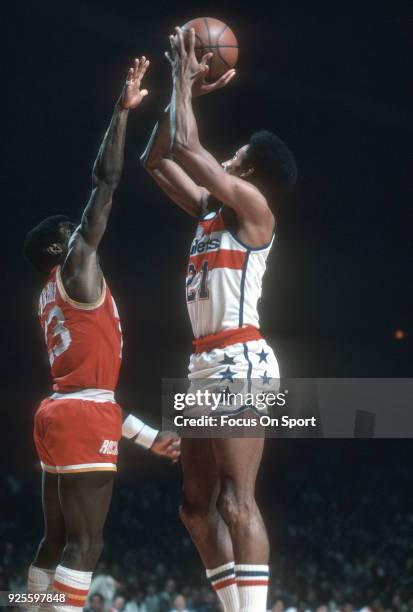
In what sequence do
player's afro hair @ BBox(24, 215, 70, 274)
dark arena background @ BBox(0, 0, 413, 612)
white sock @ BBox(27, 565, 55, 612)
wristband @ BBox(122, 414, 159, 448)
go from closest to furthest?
white sock @ BBox(27, 565, 55, 612)
wristband @ BBox(122, 414, 159, 448)
player's afro hair @ BBox(24, 215, 70, 274)
dark arena background @ BBox(0, 0, 413, 612)

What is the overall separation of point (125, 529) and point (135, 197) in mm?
5268

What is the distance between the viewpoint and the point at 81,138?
41.1 feet

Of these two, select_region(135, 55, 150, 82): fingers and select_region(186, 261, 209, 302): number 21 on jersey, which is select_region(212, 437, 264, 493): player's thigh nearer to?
select_region(186, 261, 209, 302): number 21 on jersey

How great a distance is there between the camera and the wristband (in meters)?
4.77

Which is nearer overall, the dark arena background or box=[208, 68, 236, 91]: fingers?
box=[208, 68, 236, 91]: fingers

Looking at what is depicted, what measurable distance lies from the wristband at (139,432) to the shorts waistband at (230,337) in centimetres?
68

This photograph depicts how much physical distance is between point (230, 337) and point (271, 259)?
9.81 m

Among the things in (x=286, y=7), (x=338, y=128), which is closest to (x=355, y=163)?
(x=338, y=128)

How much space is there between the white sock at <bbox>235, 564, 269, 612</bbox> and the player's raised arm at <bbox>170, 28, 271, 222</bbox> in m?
1.60

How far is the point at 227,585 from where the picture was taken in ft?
13.7

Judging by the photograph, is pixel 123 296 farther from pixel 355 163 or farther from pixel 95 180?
pixel 95 180

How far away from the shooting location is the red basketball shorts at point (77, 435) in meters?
4.50

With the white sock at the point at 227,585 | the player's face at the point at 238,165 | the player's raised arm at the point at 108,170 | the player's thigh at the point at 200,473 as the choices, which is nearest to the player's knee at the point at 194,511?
the player's thigh at the point at 200,473

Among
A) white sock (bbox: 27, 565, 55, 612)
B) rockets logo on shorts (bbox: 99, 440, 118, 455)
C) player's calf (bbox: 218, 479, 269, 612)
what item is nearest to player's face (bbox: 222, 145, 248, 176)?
rockets logo on shorts (bbox: 99, 440, 118, 455)
